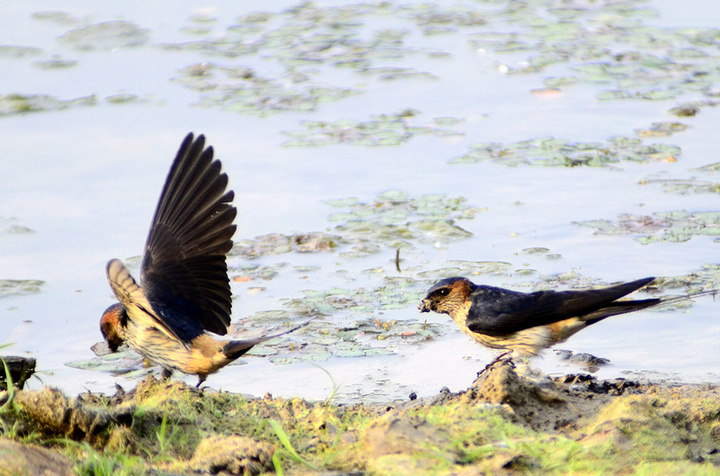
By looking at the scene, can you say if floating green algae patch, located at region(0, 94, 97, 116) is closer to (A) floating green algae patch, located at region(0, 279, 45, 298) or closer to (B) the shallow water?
(B) the shallow water

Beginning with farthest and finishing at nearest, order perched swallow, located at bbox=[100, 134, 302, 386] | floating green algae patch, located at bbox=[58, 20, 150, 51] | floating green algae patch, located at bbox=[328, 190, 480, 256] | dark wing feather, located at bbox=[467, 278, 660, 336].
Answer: floating green algae patch, located at bbox=[58, 20, 150, 51] < floating green algae patch, located at bbox=[328, 190, 480, 256] < dark wing feather, located at bbox=[467, 278, 660, 336] < perched swallow, located at bbox=[100, 134, 302, 386]

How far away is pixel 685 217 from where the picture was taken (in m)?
7.60

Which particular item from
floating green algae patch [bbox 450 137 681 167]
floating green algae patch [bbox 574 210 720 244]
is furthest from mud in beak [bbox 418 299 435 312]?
floating green algae patch [bbox 450 137 681 167]

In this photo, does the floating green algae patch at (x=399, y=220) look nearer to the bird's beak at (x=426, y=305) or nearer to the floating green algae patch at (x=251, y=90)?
the bird's beak at (x=426, y=305)

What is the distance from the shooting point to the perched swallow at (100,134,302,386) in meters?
5.31

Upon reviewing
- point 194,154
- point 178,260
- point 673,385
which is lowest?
point 673,385

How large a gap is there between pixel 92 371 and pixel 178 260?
0.93 meters

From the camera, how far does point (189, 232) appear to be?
5.41 metres

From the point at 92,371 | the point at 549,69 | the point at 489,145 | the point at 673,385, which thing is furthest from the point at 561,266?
the point at 549,69

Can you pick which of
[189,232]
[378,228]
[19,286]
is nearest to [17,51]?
[19,286]

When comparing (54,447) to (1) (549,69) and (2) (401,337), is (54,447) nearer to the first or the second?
(2) (401,337)

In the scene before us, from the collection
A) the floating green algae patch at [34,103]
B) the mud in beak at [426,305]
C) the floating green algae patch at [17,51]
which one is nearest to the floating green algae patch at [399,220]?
the mud in beak at [426,305]

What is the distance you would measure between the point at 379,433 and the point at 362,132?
20.5ft

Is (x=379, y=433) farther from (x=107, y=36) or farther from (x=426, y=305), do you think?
(x=107, y=36)
